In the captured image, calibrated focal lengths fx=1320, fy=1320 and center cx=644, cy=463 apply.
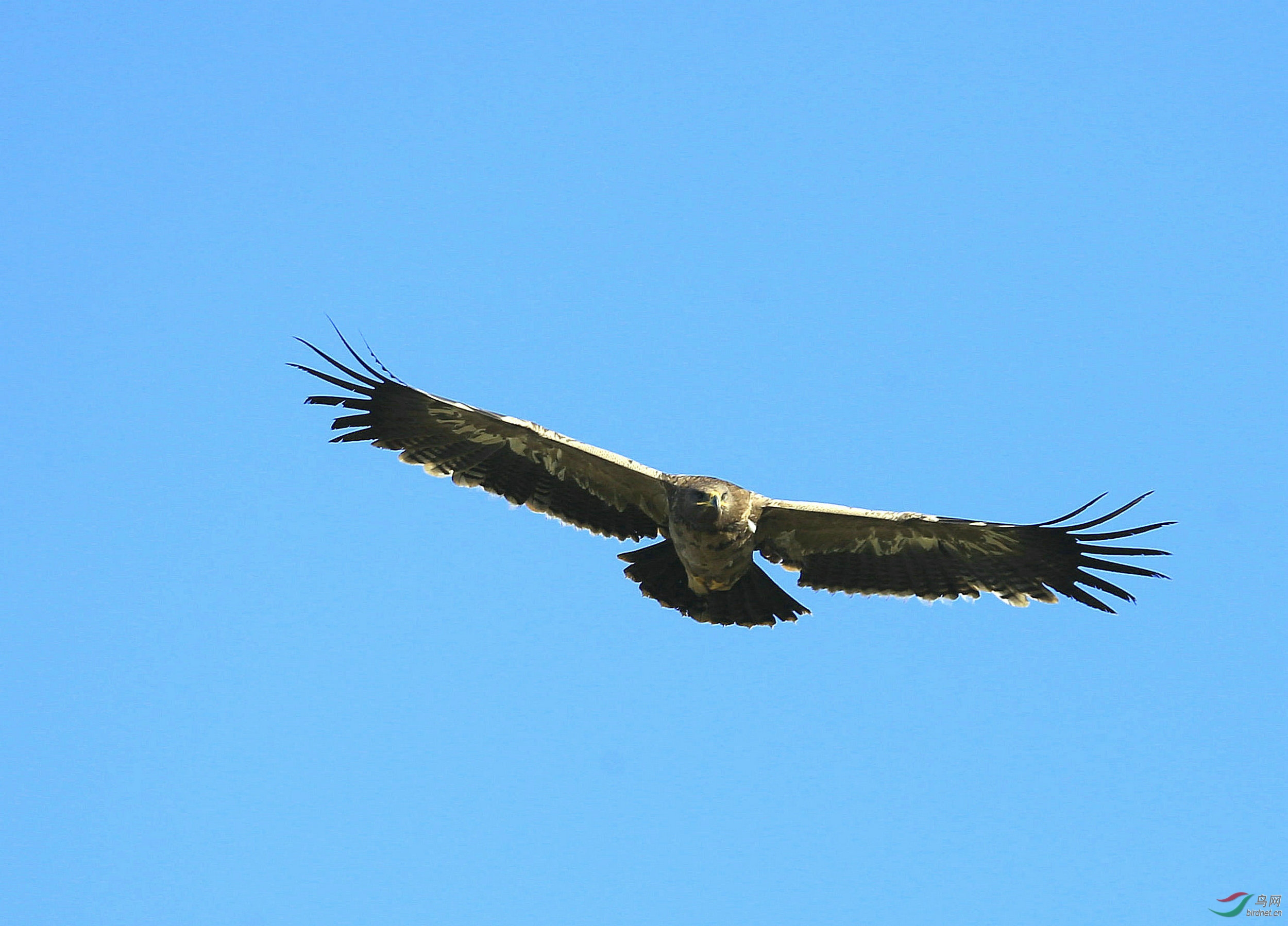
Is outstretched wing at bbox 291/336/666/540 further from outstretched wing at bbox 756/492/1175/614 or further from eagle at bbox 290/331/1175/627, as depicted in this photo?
outstretched wing at bbox 756/492/1175/614

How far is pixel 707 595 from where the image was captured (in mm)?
10867

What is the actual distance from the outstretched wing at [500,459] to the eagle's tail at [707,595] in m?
0.31

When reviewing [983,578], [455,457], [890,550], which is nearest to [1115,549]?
[983,578]

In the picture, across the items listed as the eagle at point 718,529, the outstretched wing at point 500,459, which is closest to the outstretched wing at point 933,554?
the eagle at point 718,529

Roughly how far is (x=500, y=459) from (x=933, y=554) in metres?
3.68

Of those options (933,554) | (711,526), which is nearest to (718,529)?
(711,526)

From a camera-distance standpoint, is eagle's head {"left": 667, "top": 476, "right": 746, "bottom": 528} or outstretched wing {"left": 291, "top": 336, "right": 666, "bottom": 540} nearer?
eagle's head {"left": 667, "top": 476, "right": 746, "bottom": 528}

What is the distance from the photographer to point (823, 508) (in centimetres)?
1034

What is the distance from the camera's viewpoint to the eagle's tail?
10.8 m

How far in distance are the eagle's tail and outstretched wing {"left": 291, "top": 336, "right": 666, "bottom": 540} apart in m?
0.31

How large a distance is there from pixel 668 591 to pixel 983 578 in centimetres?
255

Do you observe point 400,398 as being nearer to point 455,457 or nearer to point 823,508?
point 455,457

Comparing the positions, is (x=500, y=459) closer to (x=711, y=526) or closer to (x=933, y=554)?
(x=711, y=526)

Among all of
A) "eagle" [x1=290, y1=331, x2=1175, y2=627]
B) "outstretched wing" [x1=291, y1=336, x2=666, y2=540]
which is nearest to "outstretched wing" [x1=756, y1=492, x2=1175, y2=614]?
"eagle" [x1=290, y1=331, x2=1175, y2=627]
